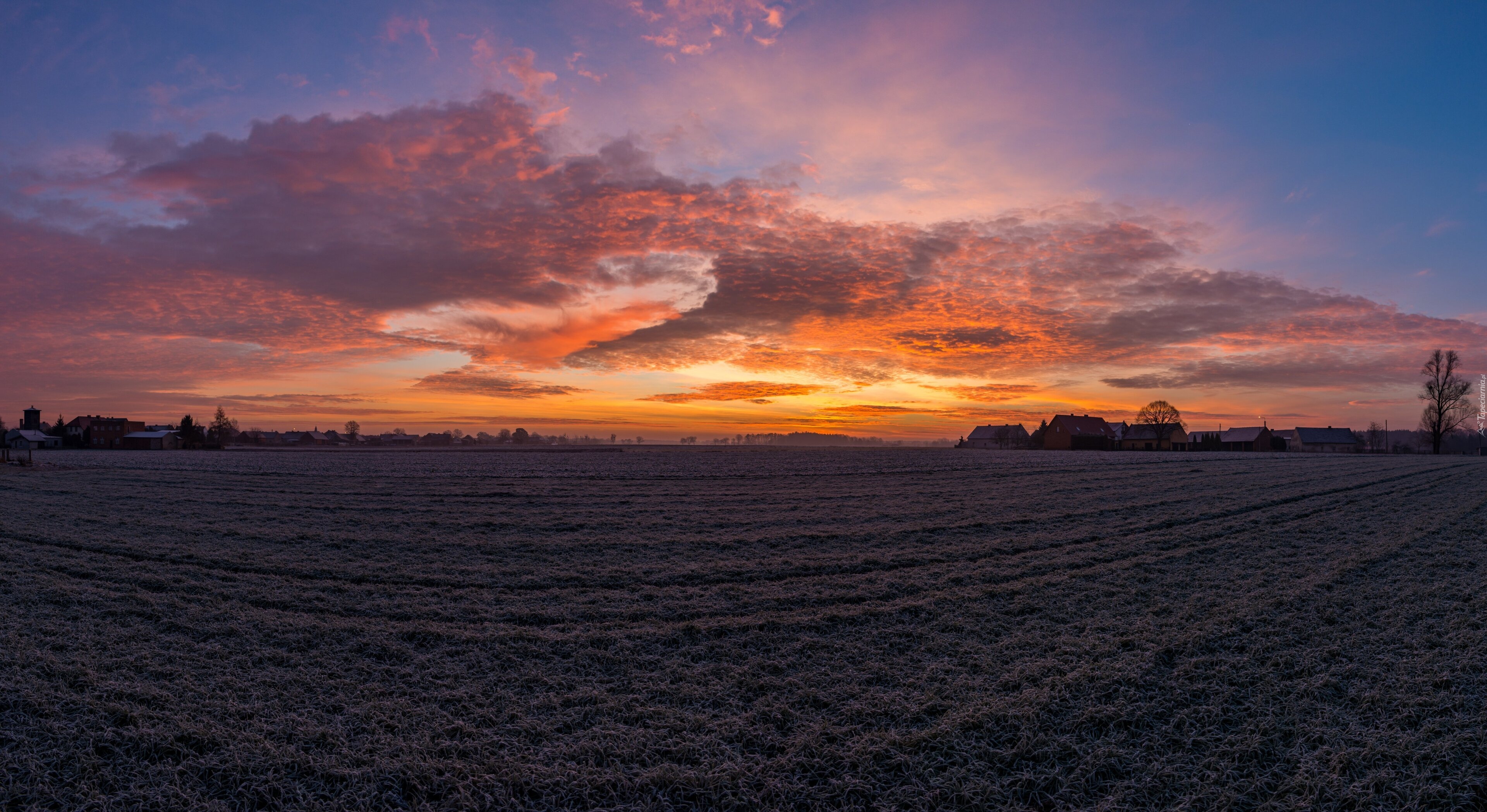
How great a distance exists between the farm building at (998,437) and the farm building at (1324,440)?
51.3m

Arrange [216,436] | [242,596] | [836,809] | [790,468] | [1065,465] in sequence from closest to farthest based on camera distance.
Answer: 1. [836,809]
2. [242,596]
3. [790,468]
4. [1065,465]
5. [216,436]

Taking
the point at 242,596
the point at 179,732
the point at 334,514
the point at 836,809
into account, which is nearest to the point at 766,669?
the point at 836,809

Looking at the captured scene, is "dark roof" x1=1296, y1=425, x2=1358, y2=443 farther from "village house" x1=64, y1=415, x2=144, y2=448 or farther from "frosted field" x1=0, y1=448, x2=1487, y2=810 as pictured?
"village house" x1=64, y1=415, x2=144, y2=448

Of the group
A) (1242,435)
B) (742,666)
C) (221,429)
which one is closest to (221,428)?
(221,429)

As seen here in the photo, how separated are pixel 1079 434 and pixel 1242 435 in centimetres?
3939

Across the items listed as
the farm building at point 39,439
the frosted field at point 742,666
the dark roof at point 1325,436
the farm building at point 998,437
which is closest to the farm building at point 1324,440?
the dark roof at point 1325,436

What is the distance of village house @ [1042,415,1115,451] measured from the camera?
123 meters

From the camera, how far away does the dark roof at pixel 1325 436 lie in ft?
426

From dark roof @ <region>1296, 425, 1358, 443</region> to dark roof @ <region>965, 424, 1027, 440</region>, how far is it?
2158 inches

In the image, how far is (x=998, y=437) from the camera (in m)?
151

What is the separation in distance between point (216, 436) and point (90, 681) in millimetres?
146031

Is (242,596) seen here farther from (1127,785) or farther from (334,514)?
(1127,785)

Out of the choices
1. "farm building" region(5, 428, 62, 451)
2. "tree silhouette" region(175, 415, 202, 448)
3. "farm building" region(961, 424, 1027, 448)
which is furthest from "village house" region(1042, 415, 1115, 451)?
"farm building" region(5, 428, 62, 451)

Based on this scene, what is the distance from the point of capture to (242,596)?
8852 millimetres
